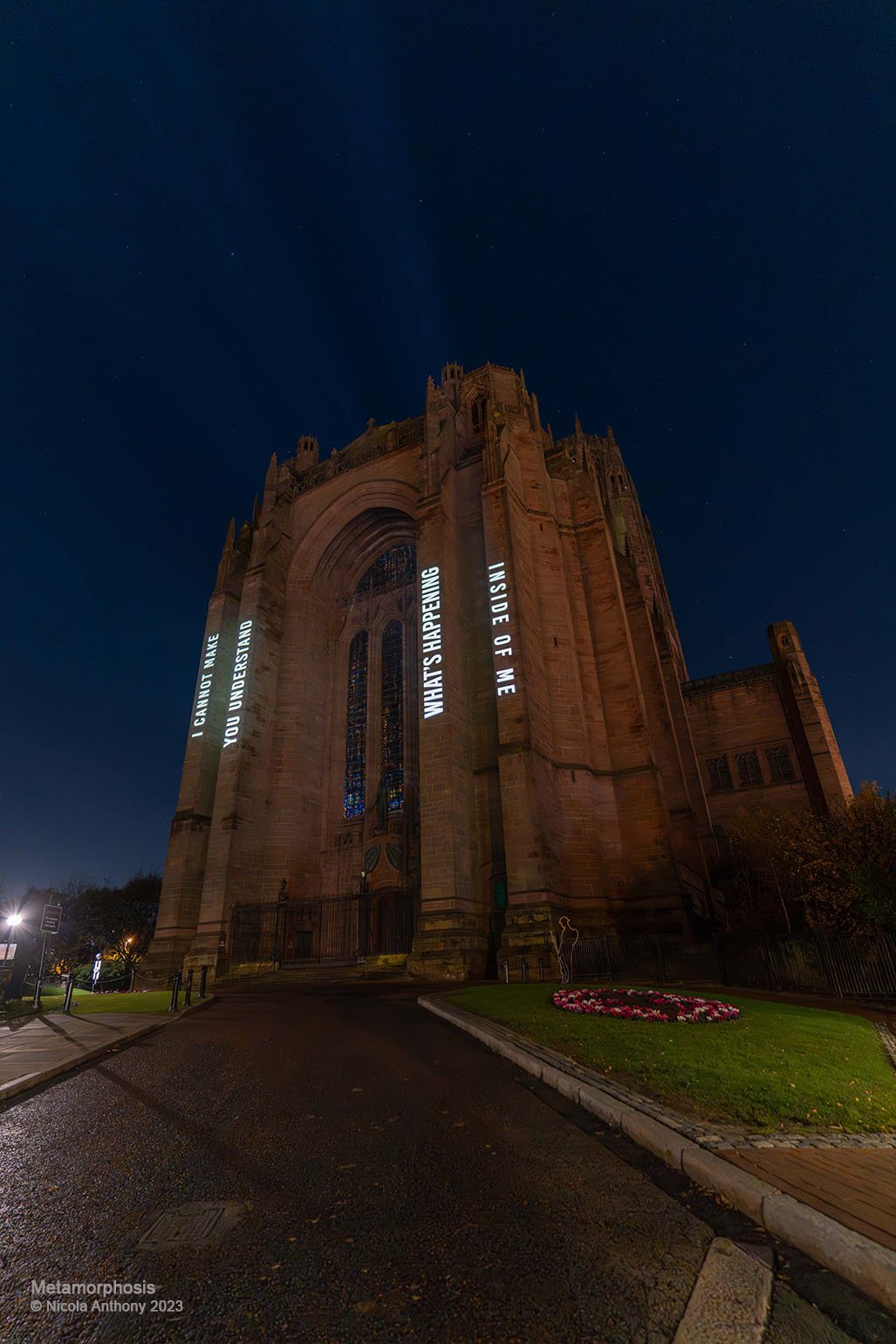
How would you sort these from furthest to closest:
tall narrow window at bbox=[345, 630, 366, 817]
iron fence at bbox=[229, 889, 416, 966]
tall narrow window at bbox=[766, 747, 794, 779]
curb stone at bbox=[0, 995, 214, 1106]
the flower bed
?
tall narrow window at bbox=[766, 747, 794, 779]
tall narrow window at bbox=[345, 630, 366, 817]
iron fence at bbox=[229, 889, 416, 966]
the flower bed
curb stone at bbox=[0, 995, 214, 1106]

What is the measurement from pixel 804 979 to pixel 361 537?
97.6 ft

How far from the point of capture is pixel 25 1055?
346 inches

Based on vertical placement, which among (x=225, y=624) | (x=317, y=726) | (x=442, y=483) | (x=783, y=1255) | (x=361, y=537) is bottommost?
(x=783, y=1255)

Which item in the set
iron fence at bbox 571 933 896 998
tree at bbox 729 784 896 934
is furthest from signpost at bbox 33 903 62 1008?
tree at bbox 729 784 896 934

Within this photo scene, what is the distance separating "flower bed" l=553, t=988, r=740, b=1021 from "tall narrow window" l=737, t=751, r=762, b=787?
27.1 meters

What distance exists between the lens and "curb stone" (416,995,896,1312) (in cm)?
259

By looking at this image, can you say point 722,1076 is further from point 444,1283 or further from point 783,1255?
point 444,1283

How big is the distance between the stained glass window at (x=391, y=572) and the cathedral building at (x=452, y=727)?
0.59 feet

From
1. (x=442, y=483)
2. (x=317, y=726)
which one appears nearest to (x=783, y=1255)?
(x=442, y=483)

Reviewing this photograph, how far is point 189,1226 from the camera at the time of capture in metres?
3.33

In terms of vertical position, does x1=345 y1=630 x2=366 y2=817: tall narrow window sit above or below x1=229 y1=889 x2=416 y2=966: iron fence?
above

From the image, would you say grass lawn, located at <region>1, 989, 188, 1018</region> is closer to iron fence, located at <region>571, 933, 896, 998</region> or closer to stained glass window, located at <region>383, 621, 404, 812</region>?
iron fence, located at <region>571, 933, 896, 998</region>

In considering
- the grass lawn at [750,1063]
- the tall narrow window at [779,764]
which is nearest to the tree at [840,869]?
the grass lawn at [750,1063]

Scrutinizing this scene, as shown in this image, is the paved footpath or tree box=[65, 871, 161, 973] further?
tree box=[65, 871, 161, 973]
